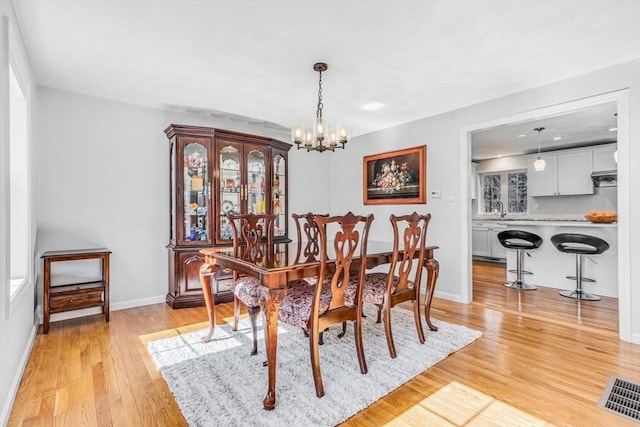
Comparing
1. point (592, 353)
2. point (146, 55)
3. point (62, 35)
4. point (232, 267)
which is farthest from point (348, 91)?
point (592, 353)

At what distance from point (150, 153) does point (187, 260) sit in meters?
1.34

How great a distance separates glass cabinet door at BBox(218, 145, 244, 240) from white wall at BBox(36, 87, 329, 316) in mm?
666

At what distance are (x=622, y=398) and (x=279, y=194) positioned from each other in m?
3.77

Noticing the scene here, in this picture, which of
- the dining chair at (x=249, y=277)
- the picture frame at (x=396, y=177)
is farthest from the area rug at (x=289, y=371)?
the picture frame at (x=396, y=177)

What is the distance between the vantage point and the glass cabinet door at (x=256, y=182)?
4148 millimetres

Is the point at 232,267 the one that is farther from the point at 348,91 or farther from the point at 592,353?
the point at 592,353

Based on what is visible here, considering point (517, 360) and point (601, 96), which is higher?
point (601, 96)

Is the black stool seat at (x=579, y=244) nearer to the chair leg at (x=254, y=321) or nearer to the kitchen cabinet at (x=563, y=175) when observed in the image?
the kitchen cabinet at (x=563, y=175)

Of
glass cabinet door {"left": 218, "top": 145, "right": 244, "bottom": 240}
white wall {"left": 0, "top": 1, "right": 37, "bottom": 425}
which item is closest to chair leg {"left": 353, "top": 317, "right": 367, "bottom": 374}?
white wall {"left": 0, "top": 1, "right": 37, "bottom": 425}

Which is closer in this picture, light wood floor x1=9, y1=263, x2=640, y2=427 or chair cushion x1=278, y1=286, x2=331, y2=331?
light wood floor x1=9, y1=263, x2=640, y2=427

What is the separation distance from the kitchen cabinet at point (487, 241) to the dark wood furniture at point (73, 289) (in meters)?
6.11

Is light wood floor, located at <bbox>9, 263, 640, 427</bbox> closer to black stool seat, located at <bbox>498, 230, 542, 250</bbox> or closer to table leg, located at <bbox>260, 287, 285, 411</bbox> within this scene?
table leg, located at <bbox>260, 287, 285, 411</bbox>

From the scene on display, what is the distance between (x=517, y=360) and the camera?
7.80ft

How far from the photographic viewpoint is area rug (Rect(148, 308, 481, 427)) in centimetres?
176
